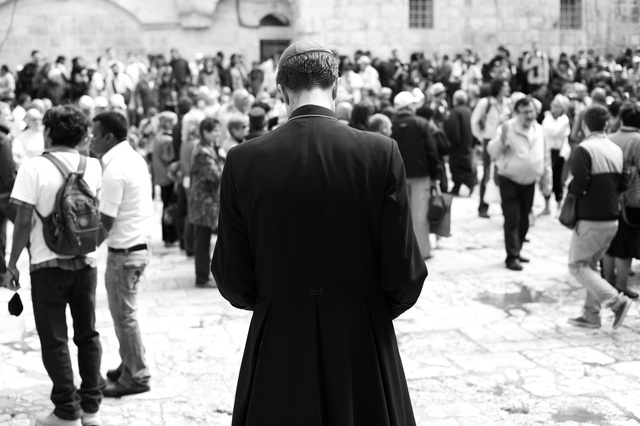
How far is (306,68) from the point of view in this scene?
11.1 ft

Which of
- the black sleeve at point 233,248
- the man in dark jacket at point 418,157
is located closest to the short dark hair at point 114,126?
the black sleeve at point 233,248

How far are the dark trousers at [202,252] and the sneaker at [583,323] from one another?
349 centimetres

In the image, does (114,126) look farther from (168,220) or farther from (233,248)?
(168,220)

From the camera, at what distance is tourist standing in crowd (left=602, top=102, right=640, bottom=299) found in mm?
8023

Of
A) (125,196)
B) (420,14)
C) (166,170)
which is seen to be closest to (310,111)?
(125,196)

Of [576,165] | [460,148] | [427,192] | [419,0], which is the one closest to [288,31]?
[419,0]

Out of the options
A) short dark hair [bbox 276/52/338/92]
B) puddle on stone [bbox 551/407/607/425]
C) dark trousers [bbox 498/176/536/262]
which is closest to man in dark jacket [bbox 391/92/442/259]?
dark trousers [bbox 498/176/536/262]

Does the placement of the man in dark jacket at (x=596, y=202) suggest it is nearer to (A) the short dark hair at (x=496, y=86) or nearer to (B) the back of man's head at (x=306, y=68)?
(B) the back of man's head at (x=306, y=68)

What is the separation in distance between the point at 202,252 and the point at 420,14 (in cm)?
2277

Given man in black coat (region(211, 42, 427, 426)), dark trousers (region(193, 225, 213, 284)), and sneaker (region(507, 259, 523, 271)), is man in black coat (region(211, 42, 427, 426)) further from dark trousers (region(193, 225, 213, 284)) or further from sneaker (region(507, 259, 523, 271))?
sneaker (region(507, 259, 523, 271))

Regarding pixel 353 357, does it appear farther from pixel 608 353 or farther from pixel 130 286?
pixel 608 353

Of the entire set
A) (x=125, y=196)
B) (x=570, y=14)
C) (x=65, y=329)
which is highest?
(x=570, y=14)

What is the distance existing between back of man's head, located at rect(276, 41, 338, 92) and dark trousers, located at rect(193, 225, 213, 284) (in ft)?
19.5

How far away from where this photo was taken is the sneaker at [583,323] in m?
7.69
